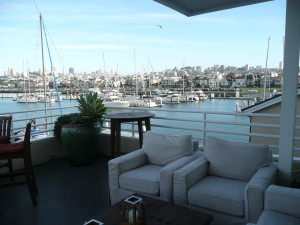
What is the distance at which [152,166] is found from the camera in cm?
333

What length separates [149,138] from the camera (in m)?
3.52

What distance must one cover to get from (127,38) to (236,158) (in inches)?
1116

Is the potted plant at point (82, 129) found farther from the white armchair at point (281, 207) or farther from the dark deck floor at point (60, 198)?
the white armchair at point (281, 207)

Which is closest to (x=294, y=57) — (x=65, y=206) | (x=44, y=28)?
(x=65, y=206)

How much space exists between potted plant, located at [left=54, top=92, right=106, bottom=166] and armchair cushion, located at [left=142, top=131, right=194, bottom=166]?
153cm

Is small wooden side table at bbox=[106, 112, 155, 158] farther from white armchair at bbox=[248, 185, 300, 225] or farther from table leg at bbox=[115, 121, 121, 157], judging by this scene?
white armchair at bbox=[248, 185, 300, 225]

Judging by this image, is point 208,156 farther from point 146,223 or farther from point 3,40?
point 3,40

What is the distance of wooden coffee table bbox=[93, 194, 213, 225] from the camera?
191 centimetres

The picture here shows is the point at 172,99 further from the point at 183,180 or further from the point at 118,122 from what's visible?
the point at 183,180

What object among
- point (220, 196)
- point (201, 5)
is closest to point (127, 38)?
point (201, 5)

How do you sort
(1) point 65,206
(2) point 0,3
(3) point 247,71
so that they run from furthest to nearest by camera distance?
1. (3) point 247,71
2. (2) point 0,3
3. (1) point 65,206

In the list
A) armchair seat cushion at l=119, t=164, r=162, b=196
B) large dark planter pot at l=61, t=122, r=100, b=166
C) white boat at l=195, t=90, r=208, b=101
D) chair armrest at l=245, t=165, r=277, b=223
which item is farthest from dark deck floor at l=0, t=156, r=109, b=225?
white boat at l=195, t=90, r=208, b=101

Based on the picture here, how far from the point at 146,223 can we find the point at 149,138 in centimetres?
172

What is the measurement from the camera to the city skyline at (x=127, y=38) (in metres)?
14.7
